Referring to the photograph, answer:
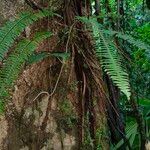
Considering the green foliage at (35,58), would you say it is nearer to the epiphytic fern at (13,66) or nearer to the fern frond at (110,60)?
the epiphytic fern at (13,66)

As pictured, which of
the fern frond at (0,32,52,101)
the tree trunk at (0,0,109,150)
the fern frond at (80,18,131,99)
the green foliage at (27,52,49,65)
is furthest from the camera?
the tree trunk at (0,0,109,150)

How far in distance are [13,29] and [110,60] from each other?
46 cm

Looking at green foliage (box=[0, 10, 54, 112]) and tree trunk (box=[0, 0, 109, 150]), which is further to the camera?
tree trunk (box=[0, 0, 109, 150])

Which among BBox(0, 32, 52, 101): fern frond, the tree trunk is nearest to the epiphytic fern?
BBox(0, 32, 52, 101): fern frond

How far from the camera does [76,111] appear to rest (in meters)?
1.92

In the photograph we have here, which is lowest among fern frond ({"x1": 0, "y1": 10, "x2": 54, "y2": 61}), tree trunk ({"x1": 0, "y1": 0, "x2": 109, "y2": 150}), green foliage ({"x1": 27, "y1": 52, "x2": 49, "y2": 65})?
tree trunk ({"x1": 0, "y1": 0, "x2": 109, "y2": 150})

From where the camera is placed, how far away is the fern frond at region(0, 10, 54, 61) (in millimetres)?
1549

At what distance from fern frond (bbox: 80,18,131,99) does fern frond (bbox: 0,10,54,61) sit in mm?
282

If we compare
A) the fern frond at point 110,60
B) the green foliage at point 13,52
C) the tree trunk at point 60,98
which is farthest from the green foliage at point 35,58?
the fern frond at point 110,60

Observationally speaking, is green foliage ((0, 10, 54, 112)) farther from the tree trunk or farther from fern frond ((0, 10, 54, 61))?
the tree trunk

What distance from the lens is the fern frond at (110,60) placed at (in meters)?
1.42

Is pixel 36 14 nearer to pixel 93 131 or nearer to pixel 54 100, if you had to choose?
pixel 54 100

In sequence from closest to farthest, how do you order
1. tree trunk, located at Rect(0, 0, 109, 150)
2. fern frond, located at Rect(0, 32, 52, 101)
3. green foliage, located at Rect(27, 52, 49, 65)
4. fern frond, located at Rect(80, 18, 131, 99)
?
1. fern frond, located at Rect(80, 18, 131, 99)
2. fern frond, located at Rect(0, 32, 52, 101)
3. green foliage, located at Rect(27, 52, 49, 65)
4. tree trunk, located at Rect(0, 0, 109, 150)

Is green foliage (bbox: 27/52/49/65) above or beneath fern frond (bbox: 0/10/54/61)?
beneath
